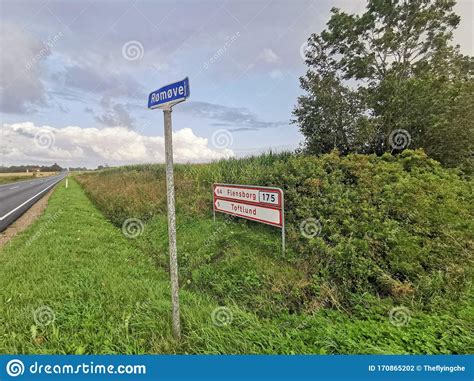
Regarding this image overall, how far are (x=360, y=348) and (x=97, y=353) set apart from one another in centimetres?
268

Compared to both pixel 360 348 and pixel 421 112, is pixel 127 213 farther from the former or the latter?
pixel 421 112

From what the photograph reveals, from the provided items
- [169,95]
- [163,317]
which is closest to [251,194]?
[163,317]

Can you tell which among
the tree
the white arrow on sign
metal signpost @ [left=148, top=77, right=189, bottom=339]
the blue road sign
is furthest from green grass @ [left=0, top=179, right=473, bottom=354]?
the tree

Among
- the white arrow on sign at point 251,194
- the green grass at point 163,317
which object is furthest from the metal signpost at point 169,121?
Result: the white arrow on sign at point 251,194

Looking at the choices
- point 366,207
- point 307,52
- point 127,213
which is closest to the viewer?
point 366,207

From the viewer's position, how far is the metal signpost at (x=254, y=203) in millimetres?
4453

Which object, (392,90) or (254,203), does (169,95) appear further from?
(392,90)

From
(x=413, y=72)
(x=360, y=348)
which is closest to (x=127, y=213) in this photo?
(x=360, y=348)

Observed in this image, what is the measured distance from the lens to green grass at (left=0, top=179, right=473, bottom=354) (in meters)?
2.44

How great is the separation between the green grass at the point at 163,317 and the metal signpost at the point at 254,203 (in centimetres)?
49

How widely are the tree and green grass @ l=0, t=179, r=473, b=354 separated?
30.3 feet

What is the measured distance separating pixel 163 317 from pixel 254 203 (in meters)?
2.82

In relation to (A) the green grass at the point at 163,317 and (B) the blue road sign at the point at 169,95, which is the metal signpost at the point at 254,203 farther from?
(B) the blue road sign at the point at 169,95

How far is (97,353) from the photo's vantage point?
7.95 ft
